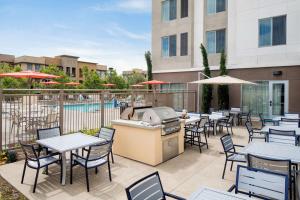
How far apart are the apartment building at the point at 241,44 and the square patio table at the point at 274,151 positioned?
9.26 metres

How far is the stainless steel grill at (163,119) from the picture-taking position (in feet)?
20.6

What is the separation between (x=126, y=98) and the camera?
10344 millimetres

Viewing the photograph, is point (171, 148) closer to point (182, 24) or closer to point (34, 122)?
point (34, 122)

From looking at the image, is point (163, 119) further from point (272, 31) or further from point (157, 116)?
point (272, 31)

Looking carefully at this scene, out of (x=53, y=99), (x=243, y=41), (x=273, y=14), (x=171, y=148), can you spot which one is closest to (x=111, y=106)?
(x=53, y=99)

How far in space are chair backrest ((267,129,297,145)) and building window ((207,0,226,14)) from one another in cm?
1231

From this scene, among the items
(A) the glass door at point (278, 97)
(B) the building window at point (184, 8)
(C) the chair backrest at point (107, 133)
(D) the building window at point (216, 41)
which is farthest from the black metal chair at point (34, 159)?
(B) the building window at point (184, 8)

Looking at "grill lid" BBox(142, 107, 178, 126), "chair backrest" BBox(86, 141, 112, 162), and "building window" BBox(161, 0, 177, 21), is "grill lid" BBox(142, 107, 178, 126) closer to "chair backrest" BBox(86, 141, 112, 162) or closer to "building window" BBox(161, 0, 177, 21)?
"chair backrest" BBox(86, 141, 112, 162)

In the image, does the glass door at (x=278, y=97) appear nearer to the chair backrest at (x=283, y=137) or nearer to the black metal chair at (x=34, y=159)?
the chair backrest at (x=283, y=137)

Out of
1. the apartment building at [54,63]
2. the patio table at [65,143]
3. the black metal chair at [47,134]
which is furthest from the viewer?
the apartment building at [54,63]

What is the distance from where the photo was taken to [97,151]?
15.6ft

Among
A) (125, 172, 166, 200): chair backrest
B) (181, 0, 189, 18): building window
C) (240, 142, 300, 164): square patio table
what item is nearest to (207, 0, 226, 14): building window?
(181, 0, 189, 18): building window

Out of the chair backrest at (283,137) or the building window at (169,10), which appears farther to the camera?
the building window at (169,10)

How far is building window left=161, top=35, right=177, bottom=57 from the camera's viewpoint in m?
18.0
